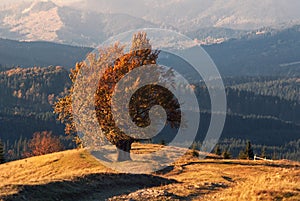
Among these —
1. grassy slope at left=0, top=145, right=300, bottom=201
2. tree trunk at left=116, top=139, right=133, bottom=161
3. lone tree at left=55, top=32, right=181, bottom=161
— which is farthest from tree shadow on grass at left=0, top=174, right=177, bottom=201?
tree trunk at left=116, top=139, right=133, bottom=161

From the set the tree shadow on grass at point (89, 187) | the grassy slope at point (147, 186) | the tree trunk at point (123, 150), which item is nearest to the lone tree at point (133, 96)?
the tree trunk at point (123, 150)

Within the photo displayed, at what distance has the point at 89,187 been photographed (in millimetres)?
33938

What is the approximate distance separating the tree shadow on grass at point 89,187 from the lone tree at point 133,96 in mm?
13740

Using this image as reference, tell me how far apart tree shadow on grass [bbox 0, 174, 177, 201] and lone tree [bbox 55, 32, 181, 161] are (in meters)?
13.7

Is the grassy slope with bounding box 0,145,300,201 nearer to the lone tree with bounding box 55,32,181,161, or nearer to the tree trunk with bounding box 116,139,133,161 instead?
the tree trunk with bounding box 116,139,133,161

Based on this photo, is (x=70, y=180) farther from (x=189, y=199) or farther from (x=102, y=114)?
(x=102, y=114)

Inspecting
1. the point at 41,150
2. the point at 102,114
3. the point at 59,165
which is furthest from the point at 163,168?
the point at 41,150

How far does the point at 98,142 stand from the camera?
5812 centimetres

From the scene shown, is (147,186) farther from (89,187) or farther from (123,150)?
(123,150)

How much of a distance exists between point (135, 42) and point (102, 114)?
1010 centimetres

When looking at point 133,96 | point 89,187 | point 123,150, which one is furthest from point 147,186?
point 123,150

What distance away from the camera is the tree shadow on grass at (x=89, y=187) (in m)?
29.1

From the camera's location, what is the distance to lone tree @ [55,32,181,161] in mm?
54250

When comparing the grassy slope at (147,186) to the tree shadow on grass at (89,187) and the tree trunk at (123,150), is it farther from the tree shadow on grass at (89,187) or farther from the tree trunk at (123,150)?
the tree trunk at (123,150)
